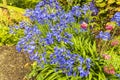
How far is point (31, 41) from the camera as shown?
15.7 ft

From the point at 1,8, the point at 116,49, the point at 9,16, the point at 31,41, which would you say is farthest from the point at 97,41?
the point at 1,8

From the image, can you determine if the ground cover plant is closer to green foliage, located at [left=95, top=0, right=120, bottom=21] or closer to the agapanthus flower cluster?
the agapanthus flower cluster

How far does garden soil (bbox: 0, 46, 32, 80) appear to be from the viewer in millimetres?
5828

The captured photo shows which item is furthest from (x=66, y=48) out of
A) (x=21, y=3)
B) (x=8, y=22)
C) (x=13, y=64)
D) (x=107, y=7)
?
(x=21, y=3)

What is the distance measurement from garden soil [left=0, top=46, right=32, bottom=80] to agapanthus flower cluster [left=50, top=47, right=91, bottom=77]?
121 centimetres

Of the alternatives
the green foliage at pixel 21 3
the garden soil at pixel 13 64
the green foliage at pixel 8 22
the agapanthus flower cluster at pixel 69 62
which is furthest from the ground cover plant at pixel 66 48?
the green foliage at pixel 21 3

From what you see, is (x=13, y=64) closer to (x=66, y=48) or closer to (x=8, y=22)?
(x=66, y=48)

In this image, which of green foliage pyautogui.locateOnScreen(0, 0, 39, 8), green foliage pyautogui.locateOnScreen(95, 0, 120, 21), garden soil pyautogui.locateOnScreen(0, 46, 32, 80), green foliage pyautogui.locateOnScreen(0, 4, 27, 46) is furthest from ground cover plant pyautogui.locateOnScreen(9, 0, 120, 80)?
green foliage pyautogui.locateOnScreen(0, 0, 39, 8)

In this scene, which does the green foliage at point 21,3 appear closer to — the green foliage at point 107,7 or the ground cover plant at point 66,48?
the green foliage at point 107,7

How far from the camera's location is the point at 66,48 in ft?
16.8

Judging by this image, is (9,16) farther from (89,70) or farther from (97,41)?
(89,70)

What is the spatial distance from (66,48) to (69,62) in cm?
57

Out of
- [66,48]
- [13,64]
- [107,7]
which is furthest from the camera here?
[107,7]

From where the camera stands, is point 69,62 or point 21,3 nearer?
point 69,62
